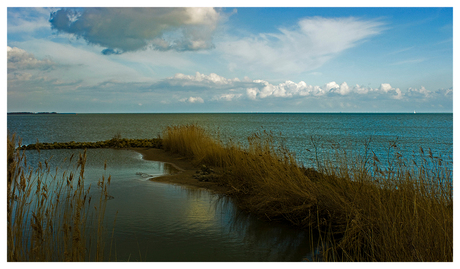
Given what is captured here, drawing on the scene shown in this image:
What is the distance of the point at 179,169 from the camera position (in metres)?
9.61

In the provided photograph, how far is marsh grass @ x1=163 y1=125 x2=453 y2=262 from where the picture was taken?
302 centimetres

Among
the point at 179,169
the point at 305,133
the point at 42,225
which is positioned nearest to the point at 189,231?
the point at 42,225

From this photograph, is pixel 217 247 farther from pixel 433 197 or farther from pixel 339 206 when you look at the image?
pixel 433 197

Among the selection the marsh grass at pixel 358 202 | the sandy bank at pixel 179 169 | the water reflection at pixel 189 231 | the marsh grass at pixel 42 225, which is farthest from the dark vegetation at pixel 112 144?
the marsh grass at pixel 42 225

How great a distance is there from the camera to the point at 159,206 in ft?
18.0

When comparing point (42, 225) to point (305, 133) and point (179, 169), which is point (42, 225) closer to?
point (179, 169)

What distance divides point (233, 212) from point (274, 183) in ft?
3.02

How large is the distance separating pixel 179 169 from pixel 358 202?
655 centimetres

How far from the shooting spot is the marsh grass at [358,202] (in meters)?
3.02

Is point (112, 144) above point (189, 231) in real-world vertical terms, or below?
above

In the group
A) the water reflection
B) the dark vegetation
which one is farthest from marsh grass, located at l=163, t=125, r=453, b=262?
the dark vegetation

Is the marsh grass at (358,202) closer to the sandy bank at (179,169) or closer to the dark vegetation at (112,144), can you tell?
the sandy bank at (179,169)

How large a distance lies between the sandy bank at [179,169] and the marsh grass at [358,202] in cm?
43

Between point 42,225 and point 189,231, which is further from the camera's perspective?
point 189,231
